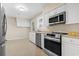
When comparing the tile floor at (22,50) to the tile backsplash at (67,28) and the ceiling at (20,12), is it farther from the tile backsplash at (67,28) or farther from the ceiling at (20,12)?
the ceiling at (20,12)

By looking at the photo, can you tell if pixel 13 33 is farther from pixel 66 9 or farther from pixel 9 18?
pixel 66 9

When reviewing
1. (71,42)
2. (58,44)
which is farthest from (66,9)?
(71,42)

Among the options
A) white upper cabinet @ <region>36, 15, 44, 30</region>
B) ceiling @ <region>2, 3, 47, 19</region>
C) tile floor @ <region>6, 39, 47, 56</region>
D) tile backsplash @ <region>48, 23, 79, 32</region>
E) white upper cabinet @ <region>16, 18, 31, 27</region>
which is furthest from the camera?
white upper cabinet @ <region>36, 15, 44, 30</region>

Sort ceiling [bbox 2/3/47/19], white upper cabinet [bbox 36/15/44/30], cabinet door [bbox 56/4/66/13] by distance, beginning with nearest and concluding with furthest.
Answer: cabinet door [bbox 56/4/66/13], ceiling [bbox 2/3/47/19], white upper cabinet [bbox 36/15/44/30]

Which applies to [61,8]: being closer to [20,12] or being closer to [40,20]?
[20,12]

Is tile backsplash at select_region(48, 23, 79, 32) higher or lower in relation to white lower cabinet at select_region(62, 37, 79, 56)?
higher

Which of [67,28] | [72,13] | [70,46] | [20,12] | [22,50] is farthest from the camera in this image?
[20,12]

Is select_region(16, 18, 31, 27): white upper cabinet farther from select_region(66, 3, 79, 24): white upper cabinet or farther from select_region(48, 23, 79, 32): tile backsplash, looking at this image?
select_region(66, 3, 79, 24): white upper cabinet

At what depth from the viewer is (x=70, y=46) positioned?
5.90 feet

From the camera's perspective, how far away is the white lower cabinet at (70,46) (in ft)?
5.39

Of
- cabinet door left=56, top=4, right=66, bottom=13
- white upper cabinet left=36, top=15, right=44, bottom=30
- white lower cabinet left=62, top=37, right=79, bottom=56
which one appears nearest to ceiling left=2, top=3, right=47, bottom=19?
white upper cabinet left=36, top=15, right=44, bottom=30

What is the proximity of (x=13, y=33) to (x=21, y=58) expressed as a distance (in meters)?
3.40

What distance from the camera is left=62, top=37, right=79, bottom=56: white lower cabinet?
1644 millimetres

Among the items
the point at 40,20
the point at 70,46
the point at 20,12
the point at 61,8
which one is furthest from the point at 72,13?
the point at 40,20
